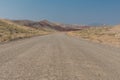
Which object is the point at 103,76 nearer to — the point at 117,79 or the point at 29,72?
the point at 117,79

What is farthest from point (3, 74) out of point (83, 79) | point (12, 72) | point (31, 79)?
point (83, 79)

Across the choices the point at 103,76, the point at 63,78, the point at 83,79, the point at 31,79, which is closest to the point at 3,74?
the point at 31,79

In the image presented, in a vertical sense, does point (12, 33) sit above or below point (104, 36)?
below

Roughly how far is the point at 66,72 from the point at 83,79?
1.39m

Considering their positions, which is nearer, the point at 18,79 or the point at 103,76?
the point at 18,79

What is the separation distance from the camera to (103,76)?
9.39m

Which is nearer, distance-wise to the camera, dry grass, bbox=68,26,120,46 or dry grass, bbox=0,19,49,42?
dry grass, bbox=68,26,120,46

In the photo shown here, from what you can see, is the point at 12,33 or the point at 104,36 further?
the point at 12,33

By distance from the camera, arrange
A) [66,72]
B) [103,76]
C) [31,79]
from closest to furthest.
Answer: [31,79] < [103,76] < [66,72]

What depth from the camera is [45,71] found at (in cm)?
1030

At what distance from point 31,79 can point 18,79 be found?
0.42 metres

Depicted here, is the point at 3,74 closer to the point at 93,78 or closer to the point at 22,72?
the point at 22,72

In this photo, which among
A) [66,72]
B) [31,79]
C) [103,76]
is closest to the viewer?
[31,79]

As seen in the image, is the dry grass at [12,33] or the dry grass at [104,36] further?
the dry grass at [12,33]
